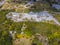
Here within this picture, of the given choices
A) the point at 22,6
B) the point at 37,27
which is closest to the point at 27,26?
the point at 37,27

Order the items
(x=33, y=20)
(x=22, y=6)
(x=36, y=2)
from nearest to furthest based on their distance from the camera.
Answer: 1. (x=33, y=20)
2. (x=22, y=6)
3. (x=36, y=2)

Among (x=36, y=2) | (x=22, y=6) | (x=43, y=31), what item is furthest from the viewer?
(x=36, y=2)

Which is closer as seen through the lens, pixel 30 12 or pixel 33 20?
pixel 33 20

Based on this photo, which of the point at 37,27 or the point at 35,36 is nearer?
the point at 35,36

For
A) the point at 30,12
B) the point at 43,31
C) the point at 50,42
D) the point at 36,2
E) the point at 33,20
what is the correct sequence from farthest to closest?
the point at 36,2
the point at 30,12
the point at 33,20
the point at 43,31
the point at 50,42

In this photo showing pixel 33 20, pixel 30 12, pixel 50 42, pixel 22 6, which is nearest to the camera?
pixel 50 42

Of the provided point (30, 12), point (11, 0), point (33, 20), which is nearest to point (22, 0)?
point (11, 0)

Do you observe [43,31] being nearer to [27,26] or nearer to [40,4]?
[27,26]

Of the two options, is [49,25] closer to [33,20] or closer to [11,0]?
[33,20]
